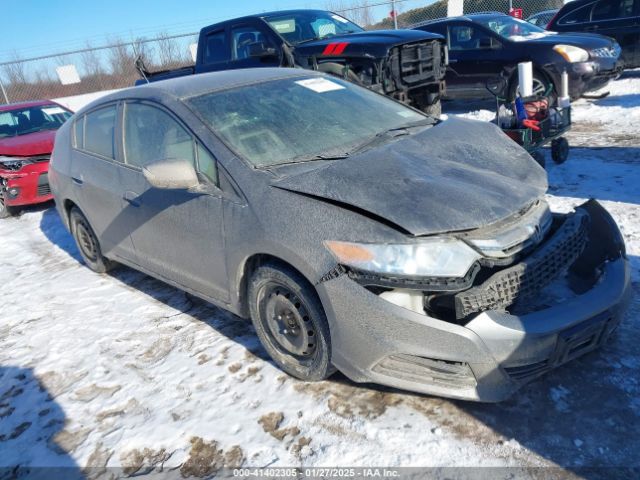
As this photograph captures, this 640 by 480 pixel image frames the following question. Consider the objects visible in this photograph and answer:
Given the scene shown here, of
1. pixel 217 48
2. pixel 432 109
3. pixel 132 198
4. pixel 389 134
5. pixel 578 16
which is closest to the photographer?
pixel 389 134

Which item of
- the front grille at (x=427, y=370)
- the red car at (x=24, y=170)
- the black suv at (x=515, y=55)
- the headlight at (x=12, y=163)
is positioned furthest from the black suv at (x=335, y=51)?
the front grille at (x=427, y=370)

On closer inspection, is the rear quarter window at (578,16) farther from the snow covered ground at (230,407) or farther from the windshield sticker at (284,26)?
the snow covered ground at (230,407)

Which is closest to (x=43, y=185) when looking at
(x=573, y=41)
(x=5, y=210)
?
(x=5, y=210)

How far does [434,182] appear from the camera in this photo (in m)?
2.63

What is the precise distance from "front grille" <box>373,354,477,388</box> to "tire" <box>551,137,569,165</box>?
181 inches

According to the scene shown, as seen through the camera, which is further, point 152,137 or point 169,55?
point 169,55

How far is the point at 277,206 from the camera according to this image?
2.67 meters

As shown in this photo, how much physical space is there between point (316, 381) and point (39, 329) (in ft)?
8.12

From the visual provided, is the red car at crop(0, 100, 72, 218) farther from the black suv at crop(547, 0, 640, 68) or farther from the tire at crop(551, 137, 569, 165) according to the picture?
the black suv at crop(547, 0, 640, 68)

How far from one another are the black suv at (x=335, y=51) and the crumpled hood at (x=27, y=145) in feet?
8.88

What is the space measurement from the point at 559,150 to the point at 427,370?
4.64 m

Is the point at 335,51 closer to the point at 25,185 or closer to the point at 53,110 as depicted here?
the point at 25,185

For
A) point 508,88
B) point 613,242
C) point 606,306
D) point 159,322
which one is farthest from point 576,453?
point 508,88

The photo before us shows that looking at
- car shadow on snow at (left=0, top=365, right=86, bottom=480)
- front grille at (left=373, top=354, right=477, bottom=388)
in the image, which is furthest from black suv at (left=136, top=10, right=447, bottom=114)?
car shadow on snow at (left=0, top=365, right=86, bottom=480)
